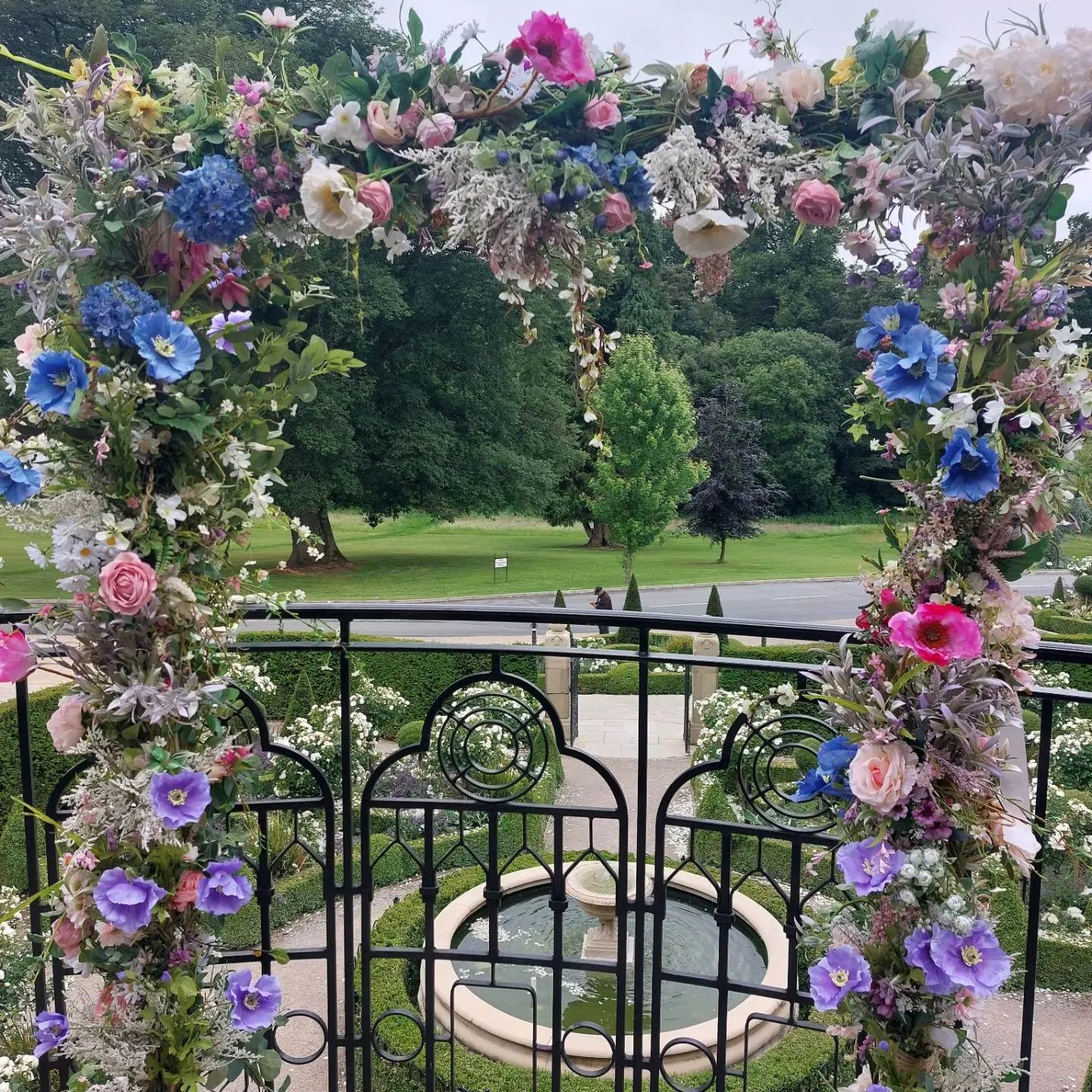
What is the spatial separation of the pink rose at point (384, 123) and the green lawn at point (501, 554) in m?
14.2

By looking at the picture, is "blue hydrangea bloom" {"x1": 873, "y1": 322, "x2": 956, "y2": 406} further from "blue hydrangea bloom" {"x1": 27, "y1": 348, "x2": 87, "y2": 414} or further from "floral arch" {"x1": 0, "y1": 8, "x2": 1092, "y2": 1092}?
"blue hydrangea bloom" {"x1": 27, "y1": 348, "x2": 87, "y2": 414}

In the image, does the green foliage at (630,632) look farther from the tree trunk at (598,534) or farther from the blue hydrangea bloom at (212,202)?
the tree trunk at (598,534)

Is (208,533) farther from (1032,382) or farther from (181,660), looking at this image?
(1032,382)

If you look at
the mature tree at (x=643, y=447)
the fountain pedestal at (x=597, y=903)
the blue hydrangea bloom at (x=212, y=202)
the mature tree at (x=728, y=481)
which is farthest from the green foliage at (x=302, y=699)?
the mature tree at (x=728, y=481)

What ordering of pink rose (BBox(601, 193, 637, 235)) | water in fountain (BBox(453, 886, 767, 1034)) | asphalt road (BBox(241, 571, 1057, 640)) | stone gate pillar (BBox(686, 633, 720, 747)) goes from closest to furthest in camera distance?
pink rose (BBox(601, 193, 637, 235)) → water in fountain (BBox(453, 886, 767, 1034)) → stone gate pillar (BBox(686, 633, 720, 747)) → asphalt road (BBox(241, 571, 1057, 640))

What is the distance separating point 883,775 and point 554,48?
133cm

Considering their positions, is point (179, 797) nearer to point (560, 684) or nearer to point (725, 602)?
point (560, 684)

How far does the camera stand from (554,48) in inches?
60.7

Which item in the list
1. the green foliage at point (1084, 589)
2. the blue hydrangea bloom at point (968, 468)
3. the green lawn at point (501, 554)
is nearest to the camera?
the blue hydrangea bloom at point (968, 468)

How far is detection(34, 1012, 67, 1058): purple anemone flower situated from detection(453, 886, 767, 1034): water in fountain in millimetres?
2764

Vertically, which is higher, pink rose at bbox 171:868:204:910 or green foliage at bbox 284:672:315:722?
pink rose at bbox 171:868:204:910

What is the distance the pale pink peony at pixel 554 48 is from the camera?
1533mm

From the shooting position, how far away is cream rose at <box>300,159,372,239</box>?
5.12 feet

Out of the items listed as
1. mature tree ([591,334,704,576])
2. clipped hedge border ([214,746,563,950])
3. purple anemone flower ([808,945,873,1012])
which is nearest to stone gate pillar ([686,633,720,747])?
clipped hedge border ([214,746,563,950])
